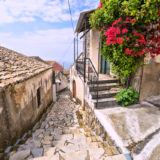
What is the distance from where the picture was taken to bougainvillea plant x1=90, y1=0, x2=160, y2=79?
3.03m

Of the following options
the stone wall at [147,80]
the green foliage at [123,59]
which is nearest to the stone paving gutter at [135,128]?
the stone wall at [147,80]

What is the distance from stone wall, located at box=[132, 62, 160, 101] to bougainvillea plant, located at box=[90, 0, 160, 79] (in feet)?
1.38

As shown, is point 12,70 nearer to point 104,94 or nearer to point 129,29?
point 104,94

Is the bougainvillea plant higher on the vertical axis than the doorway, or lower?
higher

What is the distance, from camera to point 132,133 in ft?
8.64

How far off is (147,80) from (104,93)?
6.26 ft

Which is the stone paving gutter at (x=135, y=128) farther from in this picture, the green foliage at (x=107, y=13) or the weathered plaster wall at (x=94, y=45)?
the weathered plaster wall at (x=94, y=45)

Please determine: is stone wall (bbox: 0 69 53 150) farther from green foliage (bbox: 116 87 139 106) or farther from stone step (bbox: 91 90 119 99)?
green foliage (bbox: 116 87 139 106)

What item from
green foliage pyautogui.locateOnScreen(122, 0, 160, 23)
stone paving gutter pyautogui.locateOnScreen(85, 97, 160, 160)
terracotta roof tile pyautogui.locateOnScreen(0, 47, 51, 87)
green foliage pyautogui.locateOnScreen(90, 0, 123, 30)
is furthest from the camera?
green foliage pyautogui.locateOnScreen(90, 0, 123, 30)

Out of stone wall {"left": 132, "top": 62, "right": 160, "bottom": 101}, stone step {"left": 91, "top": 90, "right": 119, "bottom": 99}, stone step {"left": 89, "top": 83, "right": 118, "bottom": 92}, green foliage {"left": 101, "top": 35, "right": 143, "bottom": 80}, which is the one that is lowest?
stone step {"left": 91, "top": 90, "right": 119, "bottom": 99}

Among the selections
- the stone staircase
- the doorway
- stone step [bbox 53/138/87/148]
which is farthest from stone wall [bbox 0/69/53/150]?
the doorway

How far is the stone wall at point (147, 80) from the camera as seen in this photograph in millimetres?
4116

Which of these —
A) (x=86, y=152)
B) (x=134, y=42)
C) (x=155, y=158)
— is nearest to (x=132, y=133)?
(x=155, y=158)

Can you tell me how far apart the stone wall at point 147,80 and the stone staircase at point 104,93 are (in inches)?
36.9
